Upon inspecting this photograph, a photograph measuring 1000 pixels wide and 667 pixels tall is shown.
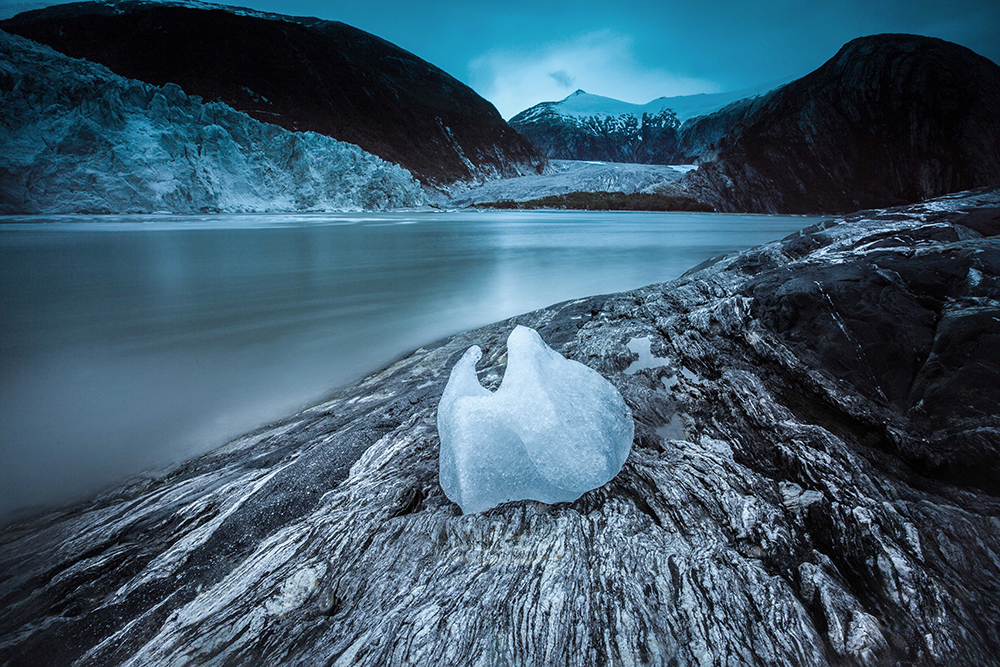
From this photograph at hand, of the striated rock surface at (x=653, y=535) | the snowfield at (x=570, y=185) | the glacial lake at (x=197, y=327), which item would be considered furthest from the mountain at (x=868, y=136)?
the striated rock surface at (x=653, y=535)

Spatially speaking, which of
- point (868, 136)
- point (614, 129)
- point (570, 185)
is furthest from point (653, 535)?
point (614, 129)

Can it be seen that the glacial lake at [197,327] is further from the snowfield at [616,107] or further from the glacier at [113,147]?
the snowfield at [616,107]

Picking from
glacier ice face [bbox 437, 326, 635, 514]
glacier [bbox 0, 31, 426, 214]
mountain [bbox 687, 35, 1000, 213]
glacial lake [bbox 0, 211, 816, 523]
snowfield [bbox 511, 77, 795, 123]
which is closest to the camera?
glacier ice face [bbox 437, 326, 635, 514]

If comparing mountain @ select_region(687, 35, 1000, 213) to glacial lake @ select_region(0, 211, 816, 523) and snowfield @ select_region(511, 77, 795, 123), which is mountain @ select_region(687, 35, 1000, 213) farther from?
snowfield @ select_region(511, 77, 795, 123)

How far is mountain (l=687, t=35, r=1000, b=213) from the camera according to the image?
25547 millimetres

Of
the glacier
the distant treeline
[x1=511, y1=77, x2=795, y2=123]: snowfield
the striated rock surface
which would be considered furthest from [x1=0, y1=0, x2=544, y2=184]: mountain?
[x1=511, y1=77, x2=795, y2=123]: snowfield

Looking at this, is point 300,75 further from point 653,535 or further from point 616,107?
point 616,107

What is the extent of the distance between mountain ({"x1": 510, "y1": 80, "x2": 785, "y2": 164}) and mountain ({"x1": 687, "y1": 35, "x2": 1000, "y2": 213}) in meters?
80.0

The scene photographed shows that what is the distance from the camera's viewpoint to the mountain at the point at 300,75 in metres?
47.2

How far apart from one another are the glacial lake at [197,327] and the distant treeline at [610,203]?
2946cm

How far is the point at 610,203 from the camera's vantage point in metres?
40.2

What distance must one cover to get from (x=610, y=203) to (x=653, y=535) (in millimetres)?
42504

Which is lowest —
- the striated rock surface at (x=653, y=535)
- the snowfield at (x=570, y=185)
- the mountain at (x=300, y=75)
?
the striated rock surface at (x=653, y=535)

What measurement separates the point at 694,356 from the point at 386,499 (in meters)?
2.22
